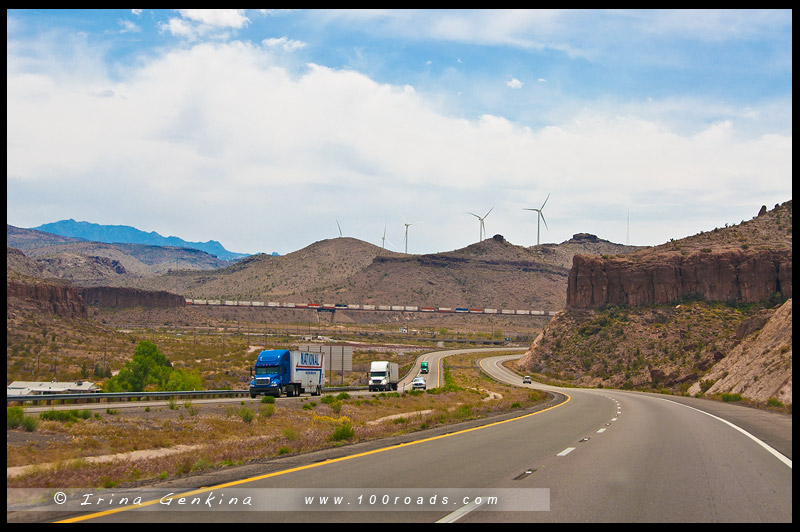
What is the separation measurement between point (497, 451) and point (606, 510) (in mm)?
6538

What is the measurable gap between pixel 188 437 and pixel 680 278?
89.6 metres

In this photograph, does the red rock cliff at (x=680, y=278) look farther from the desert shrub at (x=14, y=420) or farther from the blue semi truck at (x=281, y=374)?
the desert shrub at (x=14, y=420)

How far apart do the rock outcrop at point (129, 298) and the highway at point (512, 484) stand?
188m

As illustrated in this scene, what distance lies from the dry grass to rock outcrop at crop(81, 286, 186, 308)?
16786 cm

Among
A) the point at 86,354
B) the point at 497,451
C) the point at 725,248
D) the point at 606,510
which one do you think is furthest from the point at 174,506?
the point at 725,248

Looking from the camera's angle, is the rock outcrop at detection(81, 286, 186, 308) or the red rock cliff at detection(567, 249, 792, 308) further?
the rock outcrop at detection(81, 286, 186, 308)

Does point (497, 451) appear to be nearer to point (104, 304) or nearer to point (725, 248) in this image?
point (725, 248)

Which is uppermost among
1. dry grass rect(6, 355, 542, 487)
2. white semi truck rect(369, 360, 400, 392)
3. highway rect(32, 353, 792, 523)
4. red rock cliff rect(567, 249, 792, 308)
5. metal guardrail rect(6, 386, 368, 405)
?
red rock cliff rect(567, 249, 792, 308)

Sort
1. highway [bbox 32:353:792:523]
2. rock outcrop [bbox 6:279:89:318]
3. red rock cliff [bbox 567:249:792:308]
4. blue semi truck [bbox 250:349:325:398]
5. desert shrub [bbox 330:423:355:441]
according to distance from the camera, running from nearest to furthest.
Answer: highway [bbox 32:353:792:523], desert shrub [bbox 330:423:355:441], blue semi truck [bbox 250:349:325:398], red rock cliff [bbox 567:249:792:308], rock outcrop [bbox 6:279:89:318]

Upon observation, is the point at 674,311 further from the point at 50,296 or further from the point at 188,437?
the point at 50,296

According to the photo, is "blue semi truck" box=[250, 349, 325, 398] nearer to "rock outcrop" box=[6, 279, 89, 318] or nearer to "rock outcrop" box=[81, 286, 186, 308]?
"rock outcrop" box=[6, 279, 89, 318]

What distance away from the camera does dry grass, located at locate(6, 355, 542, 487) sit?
13.0 meters

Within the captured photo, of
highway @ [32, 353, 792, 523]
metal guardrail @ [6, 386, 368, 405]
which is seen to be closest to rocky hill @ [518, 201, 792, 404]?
metal guardrail @ [6, 386, 368, 405]
